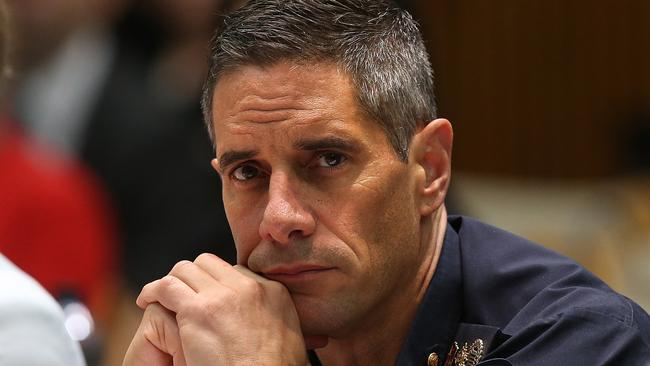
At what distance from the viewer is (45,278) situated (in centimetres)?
461

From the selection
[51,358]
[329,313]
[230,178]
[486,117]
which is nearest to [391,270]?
[329,313]

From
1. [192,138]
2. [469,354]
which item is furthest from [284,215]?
[192,138]

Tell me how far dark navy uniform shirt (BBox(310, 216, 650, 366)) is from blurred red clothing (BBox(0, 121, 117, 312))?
1.73 m

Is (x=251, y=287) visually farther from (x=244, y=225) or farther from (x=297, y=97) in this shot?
(x=297, y=97)

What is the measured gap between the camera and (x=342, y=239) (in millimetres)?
2791

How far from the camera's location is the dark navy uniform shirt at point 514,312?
267 cm

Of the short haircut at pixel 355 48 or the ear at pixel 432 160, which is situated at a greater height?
the short haircut at pixel 355 48

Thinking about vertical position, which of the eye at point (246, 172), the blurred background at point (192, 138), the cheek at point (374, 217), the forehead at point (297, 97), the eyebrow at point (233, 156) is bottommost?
the blurred background at point (192, 138)

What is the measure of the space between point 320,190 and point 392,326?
0.40m

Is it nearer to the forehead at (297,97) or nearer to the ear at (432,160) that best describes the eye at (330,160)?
the forehead at (297,97)

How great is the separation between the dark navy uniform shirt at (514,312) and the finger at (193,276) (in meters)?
0.39

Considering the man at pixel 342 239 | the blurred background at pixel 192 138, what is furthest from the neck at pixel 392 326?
the blurred background at pixel 192 138

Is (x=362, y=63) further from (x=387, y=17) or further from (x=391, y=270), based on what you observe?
(x=391, y=270)

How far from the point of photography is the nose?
9.06 ft
